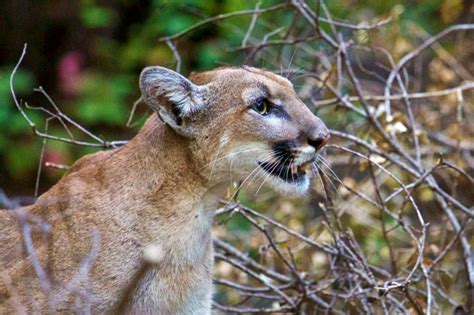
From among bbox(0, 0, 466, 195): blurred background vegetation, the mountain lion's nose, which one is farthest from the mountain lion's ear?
bbox(0, 0, 466, 195): blurred background vegetation

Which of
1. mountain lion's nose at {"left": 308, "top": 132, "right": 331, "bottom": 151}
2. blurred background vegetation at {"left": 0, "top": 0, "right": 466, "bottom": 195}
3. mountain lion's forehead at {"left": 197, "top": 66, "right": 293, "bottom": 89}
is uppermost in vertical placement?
mountain lion's forehead at {"left": 197, "top": 66, "right": 293, "bottom": 89}

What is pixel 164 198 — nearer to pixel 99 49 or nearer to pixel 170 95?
pixel 170 95

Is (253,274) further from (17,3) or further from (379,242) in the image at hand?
(17,3)

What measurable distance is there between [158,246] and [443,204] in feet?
6.92

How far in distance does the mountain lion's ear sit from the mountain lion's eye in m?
0.24

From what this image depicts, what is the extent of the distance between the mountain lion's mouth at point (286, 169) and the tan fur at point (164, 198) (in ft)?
0.11

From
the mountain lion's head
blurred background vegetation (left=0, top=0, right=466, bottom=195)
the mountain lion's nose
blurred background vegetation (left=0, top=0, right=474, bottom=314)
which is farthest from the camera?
blurred background vegetation (left=0, top=0, right=466, bottom=195)

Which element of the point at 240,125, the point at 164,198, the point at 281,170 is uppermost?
the point at 240,125

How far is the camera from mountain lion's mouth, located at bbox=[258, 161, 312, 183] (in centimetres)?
498

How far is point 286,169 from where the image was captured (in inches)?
197

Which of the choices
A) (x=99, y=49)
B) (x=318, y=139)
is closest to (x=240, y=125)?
(x=318, y=139)

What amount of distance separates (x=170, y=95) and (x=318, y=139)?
0.70 metres

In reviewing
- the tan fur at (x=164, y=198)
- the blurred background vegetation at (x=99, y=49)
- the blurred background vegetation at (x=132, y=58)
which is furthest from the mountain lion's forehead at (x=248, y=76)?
the blurred background vegetation at (x=99, y=49)

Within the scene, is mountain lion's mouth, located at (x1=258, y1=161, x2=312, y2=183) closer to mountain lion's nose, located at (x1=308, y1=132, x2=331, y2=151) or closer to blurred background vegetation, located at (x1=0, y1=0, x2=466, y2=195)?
mountain lion's nose, located at (x1=308, y1=132, x2=331, y2=151)
